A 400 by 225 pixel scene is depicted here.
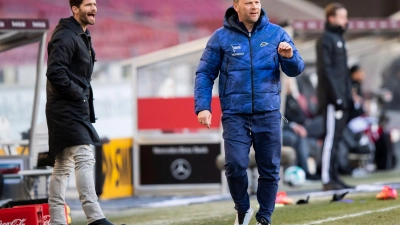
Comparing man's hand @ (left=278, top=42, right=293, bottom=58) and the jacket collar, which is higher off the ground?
the jacket collar

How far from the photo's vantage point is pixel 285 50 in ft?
23.9

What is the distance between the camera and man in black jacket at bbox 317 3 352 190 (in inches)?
460

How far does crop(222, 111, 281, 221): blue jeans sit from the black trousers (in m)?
4.36

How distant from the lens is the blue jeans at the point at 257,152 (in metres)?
7.45

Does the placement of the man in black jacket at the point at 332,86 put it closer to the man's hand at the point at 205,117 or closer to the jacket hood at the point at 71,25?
the man's hand at the point at 205,117

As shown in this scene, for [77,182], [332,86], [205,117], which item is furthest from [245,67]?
[332,86]

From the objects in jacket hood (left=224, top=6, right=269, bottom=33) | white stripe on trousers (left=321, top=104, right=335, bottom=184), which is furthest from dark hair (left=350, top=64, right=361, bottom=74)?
jacket hood (left=224, top=6, right=269, bottom=33)

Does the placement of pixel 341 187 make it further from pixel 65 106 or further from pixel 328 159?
pixel 65 106

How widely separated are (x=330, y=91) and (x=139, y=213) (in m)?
2.83

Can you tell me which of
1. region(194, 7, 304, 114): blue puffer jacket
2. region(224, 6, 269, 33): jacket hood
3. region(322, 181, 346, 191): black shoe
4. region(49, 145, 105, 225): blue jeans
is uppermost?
region(224, 6, 269, 33): jacket hood

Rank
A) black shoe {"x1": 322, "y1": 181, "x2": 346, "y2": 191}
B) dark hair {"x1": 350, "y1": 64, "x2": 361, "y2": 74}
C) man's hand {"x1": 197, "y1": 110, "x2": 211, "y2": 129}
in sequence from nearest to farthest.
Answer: man's hand {"x1": 197, "y1": 110, "x2": 211, "y2": 129} → black shoe {"x1": 322, "y1": 181, "x2": 346, "y2": 191} → dark hair {"x1": 350, "y1": 64, "x2": 361, "y2": 74}

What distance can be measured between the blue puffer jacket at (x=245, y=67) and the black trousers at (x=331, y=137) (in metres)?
4.34

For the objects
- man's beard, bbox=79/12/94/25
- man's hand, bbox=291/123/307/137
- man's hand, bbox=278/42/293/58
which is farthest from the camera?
man's hand, bbox=291/123/307/137

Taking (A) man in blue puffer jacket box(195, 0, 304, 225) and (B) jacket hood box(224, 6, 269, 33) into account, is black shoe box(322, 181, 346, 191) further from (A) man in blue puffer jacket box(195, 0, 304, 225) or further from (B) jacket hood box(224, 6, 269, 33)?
(B) jacket hood box(224, 6, 269, 33)
